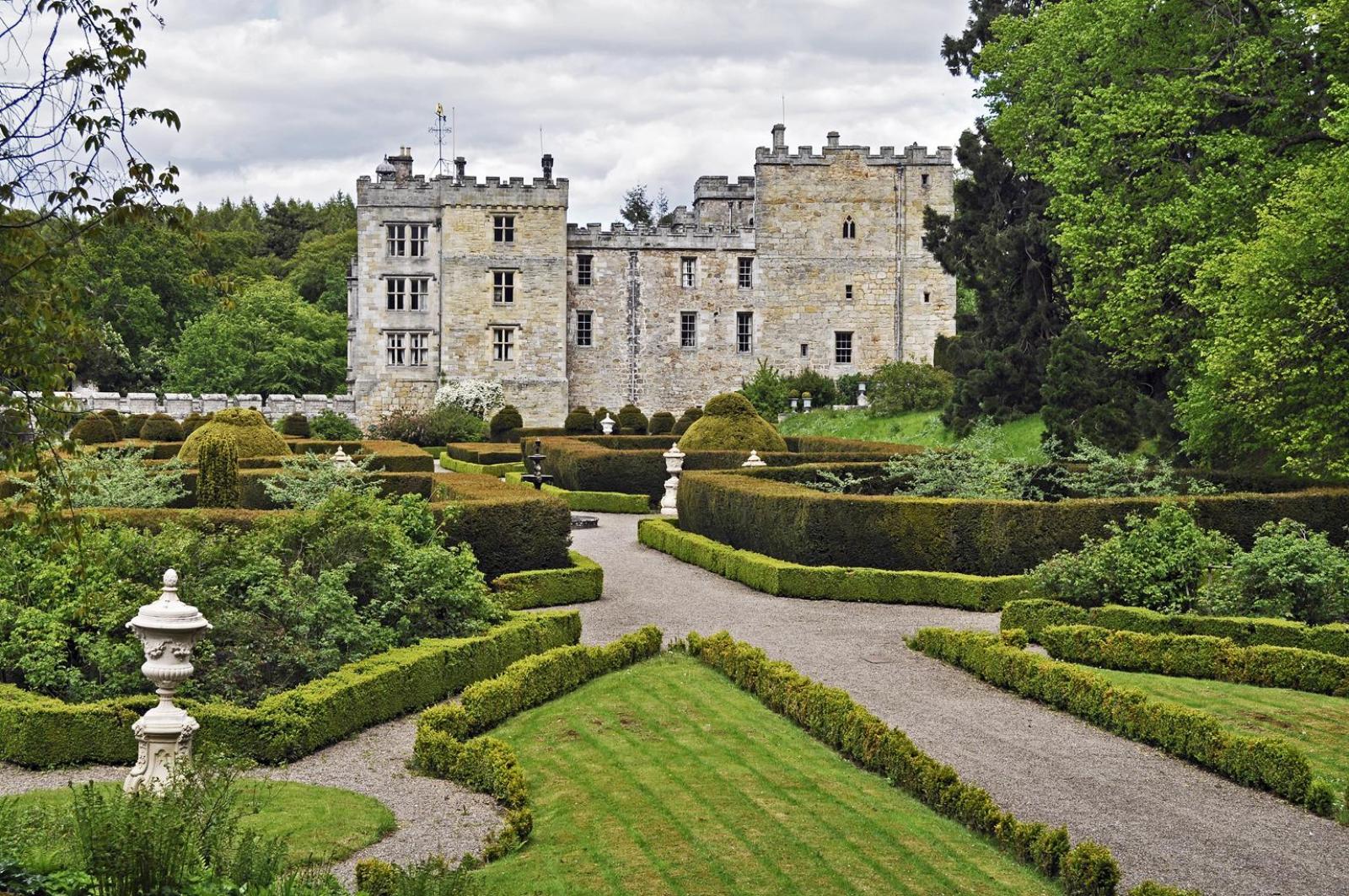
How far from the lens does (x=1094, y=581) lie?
14.2 metres

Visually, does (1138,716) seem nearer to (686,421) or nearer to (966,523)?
(966,523)

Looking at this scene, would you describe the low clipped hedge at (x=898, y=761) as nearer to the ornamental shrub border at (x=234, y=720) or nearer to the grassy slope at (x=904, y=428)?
the ornamental shrub border at (x=234, y=720)

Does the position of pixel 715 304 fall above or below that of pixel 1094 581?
above

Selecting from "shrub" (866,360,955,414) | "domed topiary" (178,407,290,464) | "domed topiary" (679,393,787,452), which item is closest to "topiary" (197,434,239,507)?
"domed topiary" (178,407,290,464)

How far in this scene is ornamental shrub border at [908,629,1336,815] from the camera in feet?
29.4

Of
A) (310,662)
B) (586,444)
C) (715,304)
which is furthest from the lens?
(715,304)

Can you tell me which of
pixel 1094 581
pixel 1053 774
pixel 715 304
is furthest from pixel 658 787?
pixel 715 304

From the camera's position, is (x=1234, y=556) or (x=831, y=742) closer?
(x=831, y=742)

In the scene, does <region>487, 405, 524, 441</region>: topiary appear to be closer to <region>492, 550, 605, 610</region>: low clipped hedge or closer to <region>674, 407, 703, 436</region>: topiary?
<region>674, 407, 703, 436</region>: topiary

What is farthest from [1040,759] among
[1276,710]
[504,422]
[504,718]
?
[504,422]

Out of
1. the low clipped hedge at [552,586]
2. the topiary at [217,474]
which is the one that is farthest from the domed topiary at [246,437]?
the low clipped hedge at [552,586]

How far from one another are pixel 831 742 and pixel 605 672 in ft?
10.1

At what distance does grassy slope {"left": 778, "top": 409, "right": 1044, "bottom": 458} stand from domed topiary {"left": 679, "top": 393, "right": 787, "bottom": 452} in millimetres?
5453

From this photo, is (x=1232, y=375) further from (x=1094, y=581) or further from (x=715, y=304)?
(x=715, y=304)
